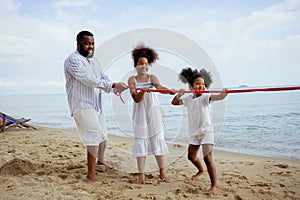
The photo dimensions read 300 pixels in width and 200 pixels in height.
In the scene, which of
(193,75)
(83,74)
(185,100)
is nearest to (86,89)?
(83,74)

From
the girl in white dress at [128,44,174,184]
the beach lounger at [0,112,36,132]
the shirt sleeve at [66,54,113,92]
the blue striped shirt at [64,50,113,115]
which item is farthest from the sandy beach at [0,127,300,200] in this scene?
the beach lounger at [0,112,36,132]

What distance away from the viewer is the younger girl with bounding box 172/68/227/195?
3025 millimetres

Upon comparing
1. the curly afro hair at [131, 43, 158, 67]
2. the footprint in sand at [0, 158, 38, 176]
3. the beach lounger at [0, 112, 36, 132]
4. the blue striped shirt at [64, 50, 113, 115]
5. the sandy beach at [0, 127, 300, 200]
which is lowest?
the sandy beach at [0, 127, 300, 200]

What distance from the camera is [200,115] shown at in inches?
124

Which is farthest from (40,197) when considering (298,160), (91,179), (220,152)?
(298,160)

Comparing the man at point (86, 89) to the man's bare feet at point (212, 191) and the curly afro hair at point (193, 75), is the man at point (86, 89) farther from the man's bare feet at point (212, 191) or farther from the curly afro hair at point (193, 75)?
the man's bare feet at point (212, 191)

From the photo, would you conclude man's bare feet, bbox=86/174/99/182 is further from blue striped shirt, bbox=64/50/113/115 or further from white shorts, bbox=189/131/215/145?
white shorts, bbox=189/131/215/145

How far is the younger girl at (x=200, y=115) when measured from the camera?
303cm

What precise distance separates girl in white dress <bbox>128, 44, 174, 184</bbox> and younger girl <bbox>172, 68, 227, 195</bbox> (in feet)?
0.97

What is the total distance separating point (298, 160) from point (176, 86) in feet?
9.81

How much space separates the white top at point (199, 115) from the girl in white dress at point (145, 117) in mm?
428

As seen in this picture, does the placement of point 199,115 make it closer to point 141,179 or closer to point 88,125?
point 141,179

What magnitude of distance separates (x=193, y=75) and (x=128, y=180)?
4.68 feet

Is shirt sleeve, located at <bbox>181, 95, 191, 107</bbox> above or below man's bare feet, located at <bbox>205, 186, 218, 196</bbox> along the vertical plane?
above
